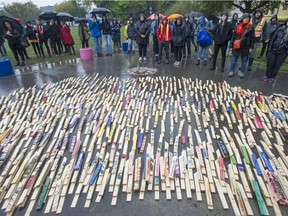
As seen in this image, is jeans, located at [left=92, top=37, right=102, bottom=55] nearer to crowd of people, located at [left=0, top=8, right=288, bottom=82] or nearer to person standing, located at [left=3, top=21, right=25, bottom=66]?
crowd of people, located at [left=0, top=8, right=288, bottom=82]

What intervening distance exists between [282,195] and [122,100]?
4.11m

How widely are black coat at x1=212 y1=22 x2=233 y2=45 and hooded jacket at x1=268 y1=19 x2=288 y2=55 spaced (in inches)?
52.8

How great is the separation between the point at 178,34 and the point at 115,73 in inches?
122

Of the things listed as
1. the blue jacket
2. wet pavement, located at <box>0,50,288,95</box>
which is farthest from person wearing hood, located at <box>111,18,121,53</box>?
wet pavement, located at <box>0,50,288,95</box>

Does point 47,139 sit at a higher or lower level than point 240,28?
lower

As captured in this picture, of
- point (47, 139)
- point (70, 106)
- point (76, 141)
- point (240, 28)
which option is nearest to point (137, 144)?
point (76, 141)

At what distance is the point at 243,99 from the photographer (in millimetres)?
5469

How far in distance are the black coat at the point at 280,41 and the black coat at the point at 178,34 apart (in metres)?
3.26

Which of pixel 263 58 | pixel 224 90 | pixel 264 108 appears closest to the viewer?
pixel 264 108

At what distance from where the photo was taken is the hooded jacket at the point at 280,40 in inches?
228

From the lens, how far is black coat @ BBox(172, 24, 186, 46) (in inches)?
317

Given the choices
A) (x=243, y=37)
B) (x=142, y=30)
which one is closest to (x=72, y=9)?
→ (x=142, y=30)

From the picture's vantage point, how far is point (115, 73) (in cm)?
823

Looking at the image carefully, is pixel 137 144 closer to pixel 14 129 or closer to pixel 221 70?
pixel 14 129
